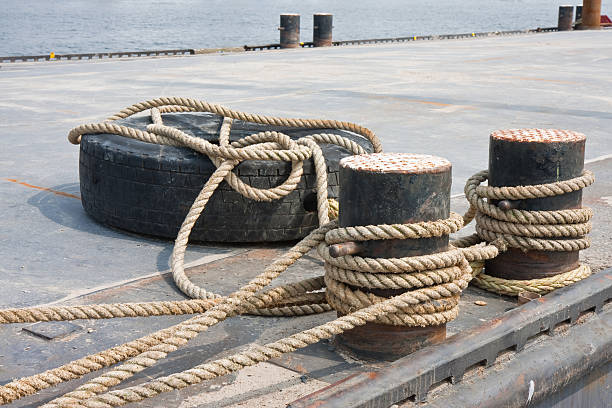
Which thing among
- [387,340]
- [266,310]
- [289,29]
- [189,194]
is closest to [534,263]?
[387,340]

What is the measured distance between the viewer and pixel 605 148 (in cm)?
640

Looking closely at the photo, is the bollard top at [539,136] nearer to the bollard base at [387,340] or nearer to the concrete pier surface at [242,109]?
the concrete pier surface at [242,109]

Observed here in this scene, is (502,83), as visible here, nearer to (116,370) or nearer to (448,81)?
(448,81)

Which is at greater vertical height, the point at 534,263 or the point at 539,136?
the point at 539,136

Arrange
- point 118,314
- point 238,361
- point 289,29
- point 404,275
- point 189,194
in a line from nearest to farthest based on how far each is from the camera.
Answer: point 238,361 → point 404,275 → point 118,314 → point 189,194 → point 289,29

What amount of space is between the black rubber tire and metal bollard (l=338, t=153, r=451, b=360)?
1103 mm

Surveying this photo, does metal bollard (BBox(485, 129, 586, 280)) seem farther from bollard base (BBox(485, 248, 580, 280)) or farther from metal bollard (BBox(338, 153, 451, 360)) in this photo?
metal bollard (BBox(338, 153, 451, 360))

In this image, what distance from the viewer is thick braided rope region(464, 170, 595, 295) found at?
3072mm

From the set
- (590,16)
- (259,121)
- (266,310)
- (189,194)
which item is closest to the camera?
(266,310)

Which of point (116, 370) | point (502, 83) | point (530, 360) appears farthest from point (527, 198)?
point (502, 83)

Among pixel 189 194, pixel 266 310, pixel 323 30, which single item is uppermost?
pixel 323 30

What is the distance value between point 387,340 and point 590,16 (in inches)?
1040

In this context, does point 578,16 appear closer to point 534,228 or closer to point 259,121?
point 259,121

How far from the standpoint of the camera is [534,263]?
3.19 meters
